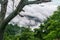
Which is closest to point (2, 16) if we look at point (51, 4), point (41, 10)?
point (41, 10)

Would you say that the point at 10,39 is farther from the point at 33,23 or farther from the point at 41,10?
the point at 41,10

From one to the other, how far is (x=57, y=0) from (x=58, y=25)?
28.2ft

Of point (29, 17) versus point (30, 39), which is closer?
point (30, 39)

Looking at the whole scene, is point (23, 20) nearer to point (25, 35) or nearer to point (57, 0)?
point (57, 0)

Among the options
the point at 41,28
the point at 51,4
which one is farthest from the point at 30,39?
the point at 51,4

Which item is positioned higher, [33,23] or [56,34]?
[56,34]

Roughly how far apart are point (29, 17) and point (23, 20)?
0.71 meters

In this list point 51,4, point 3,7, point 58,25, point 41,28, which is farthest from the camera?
point 51,4

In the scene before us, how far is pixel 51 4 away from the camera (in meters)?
13.2

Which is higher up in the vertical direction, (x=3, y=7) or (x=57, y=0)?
(x=3, y=7)

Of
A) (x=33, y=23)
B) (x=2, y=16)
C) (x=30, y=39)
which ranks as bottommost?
(x=33, y=23)

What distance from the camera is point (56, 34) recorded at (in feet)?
15.2

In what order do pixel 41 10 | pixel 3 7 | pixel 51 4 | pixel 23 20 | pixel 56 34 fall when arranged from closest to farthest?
1. pixel 3 7
2. pixel 56 34
3. pixel 23 20
4. pixel 41 10
5. pixel 51 4

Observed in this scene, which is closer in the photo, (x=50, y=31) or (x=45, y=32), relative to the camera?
(x=50, y=31)
